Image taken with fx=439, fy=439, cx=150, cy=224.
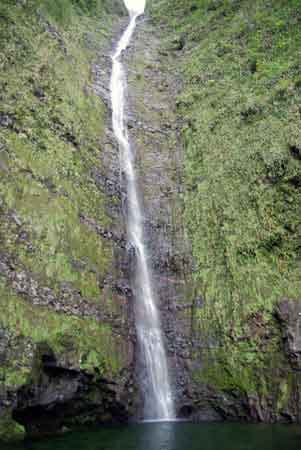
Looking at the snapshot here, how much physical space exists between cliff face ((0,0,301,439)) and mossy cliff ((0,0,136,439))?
0.05 metres

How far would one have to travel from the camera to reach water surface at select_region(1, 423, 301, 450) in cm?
941

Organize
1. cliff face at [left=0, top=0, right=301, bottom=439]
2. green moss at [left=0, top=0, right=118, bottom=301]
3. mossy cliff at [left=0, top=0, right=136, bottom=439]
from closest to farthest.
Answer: mossy cliff at [left=0, top=0, right=136, bottom=439] < cliff face at [left=0, top=0, right=301, bottom=439] < green moss at [left=0, top=0, right=118, bottom=301]

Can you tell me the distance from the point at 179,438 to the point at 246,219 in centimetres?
869

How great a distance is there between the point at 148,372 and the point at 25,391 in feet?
15.2

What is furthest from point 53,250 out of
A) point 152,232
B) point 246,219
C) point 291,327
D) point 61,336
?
point 291,327

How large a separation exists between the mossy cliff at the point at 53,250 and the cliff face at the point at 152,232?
0.16ft

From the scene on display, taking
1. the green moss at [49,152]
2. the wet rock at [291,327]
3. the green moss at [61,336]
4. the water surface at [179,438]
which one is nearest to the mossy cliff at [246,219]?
the wet rock at [291,327]

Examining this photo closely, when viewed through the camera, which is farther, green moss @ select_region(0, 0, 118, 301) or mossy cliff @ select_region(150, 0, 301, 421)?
mossy cliff @ select_region(150, 0, 301, 421)

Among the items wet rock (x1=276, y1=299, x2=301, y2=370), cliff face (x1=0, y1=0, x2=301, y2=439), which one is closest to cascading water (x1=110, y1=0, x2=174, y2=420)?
cliff face (x1=0, y1=0, x2=301, y2=439)

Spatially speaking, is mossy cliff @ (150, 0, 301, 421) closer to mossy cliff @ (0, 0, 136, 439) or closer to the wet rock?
the wet rock

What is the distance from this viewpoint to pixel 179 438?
10516 millimetres

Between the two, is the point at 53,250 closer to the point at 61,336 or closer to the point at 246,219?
the point at 61,336

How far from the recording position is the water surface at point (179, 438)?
9.41 m

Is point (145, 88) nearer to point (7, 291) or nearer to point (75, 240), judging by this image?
point (75, 240)
